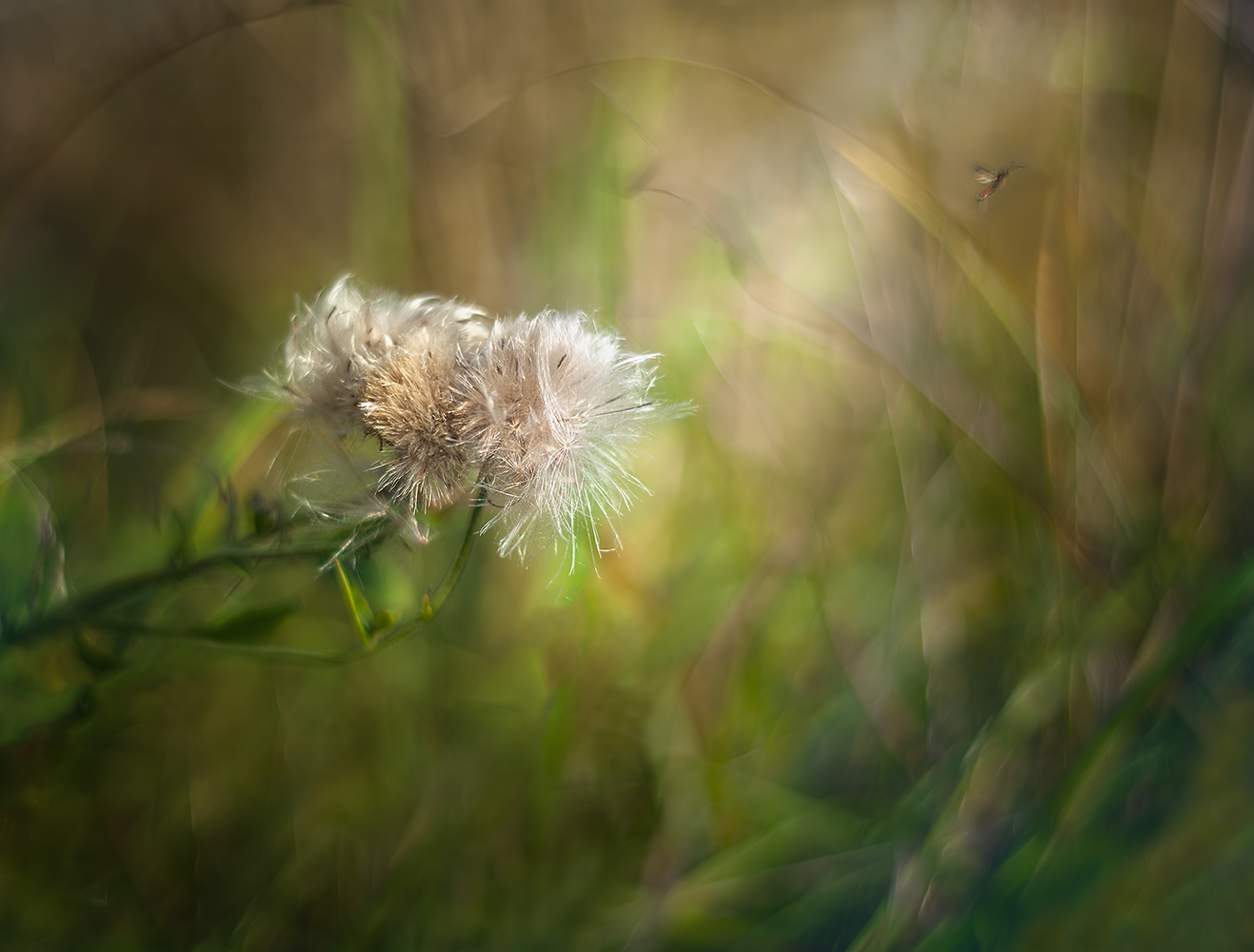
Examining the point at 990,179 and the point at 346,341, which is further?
the point at 990,179

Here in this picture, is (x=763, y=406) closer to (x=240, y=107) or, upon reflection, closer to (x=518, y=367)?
(x=518, y=367)

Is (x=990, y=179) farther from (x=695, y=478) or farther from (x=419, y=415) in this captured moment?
(x=419, y=415)

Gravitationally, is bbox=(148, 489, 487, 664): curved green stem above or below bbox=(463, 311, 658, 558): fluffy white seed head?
below

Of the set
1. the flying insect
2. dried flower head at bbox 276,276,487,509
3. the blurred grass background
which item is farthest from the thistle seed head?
the flying insect

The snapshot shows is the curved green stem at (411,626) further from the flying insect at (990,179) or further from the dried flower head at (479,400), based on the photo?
the flying insect at (990,179)

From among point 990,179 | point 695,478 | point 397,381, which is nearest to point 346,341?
point 397,381

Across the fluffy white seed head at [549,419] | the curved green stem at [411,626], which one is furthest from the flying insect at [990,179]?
the curved green stem at [411,626]

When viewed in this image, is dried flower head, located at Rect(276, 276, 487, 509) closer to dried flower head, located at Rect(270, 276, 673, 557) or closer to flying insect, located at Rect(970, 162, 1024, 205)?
dried flower head, located at Rect(270, 276, 673, 557)
